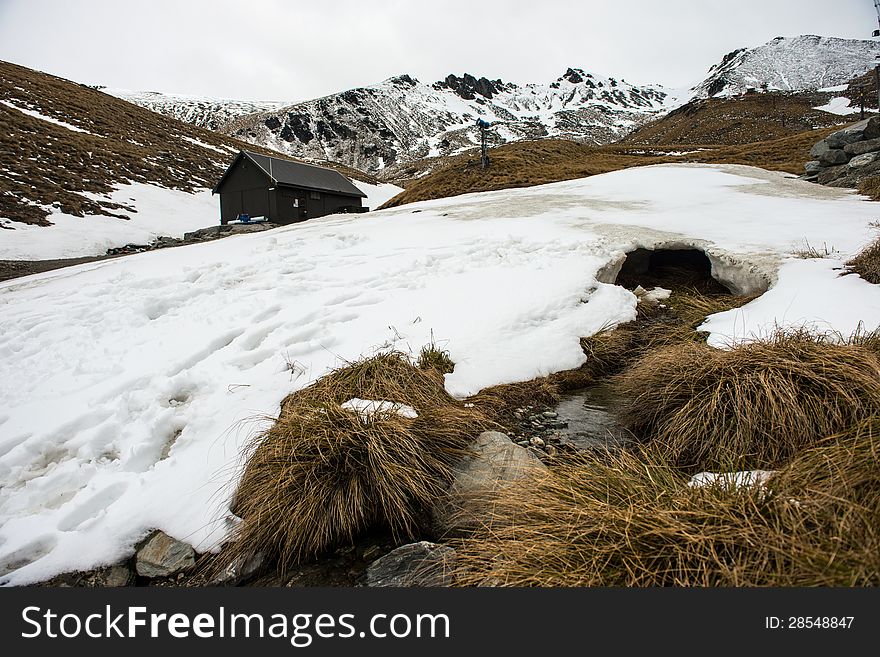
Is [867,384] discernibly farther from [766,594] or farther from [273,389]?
[273,389]

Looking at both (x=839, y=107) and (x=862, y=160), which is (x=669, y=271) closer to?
(x=862, y=160)

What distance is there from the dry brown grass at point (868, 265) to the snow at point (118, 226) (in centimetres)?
2520

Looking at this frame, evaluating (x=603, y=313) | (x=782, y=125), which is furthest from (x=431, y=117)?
(x=603, y=313)

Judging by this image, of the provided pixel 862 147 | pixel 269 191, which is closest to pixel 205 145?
pixel 269 191

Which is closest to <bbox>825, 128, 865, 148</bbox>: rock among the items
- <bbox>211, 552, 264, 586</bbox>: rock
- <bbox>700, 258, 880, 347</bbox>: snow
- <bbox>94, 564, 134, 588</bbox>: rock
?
<bbox>700, 258, 880, 347</bbox>: snow

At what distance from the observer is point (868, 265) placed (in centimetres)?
519

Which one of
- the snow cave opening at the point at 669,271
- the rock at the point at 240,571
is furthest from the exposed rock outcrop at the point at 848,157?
the rock at the point at 240,571

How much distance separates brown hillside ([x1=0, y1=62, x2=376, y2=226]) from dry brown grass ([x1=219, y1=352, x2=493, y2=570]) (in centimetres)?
2567

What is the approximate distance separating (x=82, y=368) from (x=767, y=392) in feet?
22.9

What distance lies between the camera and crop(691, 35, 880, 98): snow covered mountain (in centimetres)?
11975

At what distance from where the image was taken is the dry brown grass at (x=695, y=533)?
62.9 inches

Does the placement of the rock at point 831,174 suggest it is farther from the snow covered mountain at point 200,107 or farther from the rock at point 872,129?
the snow covered mountain at point 200,107

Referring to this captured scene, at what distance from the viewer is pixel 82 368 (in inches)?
207

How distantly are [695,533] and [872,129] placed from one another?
23.6 meters
